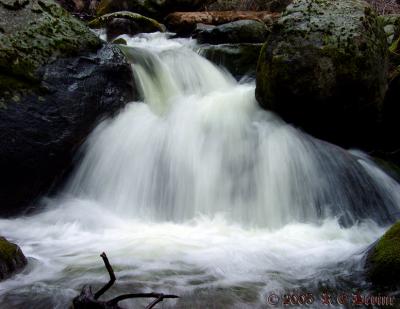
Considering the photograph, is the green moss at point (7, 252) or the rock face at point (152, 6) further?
the rock face at point (152, 6)

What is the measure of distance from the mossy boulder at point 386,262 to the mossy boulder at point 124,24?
11.4 m

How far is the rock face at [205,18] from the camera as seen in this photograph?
1485 cm

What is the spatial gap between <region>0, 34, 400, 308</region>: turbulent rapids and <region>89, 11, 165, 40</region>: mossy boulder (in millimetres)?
5934

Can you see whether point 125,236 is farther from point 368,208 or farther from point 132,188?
point 368,208

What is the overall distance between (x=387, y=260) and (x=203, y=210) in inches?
108

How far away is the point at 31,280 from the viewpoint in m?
3.56

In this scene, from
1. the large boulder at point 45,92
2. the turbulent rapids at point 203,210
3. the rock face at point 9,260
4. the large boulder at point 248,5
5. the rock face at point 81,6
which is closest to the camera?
the rock face at point 9,260

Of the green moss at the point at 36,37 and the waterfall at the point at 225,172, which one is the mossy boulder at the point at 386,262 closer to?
the waterfall at the point at 225,172

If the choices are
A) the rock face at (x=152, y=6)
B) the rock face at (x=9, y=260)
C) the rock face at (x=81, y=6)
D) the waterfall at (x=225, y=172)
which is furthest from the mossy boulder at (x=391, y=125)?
the rock face at (x=81, y=6)

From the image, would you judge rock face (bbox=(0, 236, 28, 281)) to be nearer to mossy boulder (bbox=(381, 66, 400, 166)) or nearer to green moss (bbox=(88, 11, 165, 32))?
mossy boulder (bbox=(381, 66, 400, 166))

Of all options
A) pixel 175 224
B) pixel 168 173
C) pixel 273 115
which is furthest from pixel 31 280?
pixel 273 115

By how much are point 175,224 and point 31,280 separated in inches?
84.5

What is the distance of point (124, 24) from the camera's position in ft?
43.7

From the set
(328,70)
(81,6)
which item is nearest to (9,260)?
(328,70)
